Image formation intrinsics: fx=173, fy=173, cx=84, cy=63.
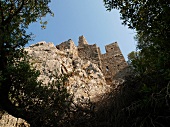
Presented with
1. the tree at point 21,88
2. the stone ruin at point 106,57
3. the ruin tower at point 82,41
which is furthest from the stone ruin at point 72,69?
the ruin tower at point 82,41

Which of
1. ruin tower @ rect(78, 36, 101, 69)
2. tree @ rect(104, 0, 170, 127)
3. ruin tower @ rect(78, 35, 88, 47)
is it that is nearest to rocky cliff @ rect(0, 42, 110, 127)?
ruin tower @ rect(78, 36, 101, 69)

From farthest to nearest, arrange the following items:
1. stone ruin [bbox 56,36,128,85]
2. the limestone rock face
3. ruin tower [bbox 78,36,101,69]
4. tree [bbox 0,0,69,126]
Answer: ruin tower [bbox 78,36,101,69]
stone ruin [bbox 56,36,128,85]
the limestone rock face
tree [bbox 0,0,69,126]

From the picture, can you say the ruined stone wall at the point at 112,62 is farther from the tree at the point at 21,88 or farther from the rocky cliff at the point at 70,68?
the tree at the point at 21,88

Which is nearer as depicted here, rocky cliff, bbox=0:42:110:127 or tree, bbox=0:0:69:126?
tree, bbox=0:0:69:126

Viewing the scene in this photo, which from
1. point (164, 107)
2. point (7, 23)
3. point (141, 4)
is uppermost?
point (7, 23)

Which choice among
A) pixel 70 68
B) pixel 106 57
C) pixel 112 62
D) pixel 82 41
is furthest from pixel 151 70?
pixel 82 41

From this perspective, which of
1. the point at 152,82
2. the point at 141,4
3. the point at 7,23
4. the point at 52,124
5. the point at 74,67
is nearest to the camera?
the point at 152,82

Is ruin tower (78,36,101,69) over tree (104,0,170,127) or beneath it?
over

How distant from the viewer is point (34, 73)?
6.80 metres

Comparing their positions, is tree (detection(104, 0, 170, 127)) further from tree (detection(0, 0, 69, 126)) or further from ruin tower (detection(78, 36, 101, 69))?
ruin tower (detection(78, 36, 101, 69))

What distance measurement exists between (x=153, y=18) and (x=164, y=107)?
2882mm

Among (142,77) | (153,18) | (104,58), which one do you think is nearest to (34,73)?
(142,77)

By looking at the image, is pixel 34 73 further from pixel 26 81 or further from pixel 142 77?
→ pixel 142 77

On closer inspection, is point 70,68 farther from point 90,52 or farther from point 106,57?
point 106,57
